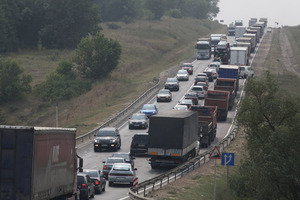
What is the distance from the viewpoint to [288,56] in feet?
463

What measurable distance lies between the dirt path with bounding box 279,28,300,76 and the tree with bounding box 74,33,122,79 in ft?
104

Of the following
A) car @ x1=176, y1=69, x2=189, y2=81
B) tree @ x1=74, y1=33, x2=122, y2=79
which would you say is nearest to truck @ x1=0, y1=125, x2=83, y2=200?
car @ x1=176, y1=69, x2=189, y2=81

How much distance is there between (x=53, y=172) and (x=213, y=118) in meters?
32.0

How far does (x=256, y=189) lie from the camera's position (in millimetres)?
33625

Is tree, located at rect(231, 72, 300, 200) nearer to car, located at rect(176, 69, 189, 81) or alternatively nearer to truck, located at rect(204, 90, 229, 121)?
truck, located at rect(204, 90, 229, 121)

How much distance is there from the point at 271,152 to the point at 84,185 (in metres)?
9.39

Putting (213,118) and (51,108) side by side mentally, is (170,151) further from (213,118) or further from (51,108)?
(51,108)

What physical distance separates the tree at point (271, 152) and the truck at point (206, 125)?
14.5 metres

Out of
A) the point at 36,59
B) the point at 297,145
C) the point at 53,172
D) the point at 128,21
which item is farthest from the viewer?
the point at 128,21

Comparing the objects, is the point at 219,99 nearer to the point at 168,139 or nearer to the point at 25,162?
the point at 168,139

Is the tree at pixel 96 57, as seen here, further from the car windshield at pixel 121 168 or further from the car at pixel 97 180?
the car at pixel 97 180

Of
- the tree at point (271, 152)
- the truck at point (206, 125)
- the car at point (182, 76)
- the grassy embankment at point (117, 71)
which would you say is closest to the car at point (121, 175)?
the tree at point (271, 152)

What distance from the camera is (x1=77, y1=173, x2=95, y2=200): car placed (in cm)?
3105

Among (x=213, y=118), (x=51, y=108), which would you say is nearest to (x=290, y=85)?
(x=51, y=108)
